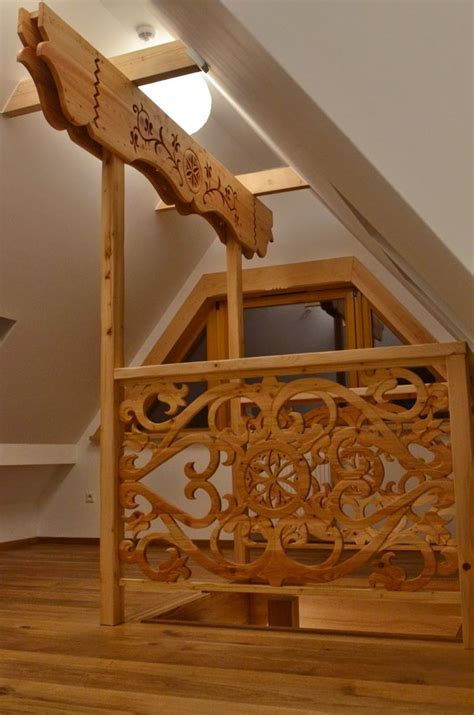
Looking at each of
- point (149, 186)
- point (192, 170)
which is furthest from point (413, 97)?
point (149, 186)

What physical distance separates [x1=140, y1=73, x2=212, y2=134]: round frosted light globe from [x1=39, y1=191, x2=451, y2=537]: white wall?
1.81 meters

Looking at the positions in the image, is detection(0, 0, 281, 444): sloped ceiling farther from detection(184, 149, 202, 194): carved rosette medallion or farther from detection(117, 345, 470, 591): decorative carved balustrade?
detection(117, 345, 470, 591): decorative carved balustrade

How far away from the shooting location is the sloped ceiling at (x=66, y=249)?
342 centimetres

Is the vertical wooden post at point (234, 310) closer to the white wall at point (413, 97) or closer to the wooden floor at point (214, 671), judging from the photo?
the wooden floor at point (214, 671)

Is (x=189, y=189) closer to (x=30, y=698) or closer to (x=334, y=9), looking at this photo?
(x=30, y=698)

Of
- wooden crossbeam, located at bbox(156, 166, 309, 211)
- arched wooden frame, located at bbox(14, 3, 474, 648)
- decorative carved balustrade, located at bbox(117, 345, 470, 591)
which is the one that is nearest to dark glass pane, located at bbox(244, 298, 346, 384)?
wooden crossbeam, located at bbox(156, 166, 309, 211)

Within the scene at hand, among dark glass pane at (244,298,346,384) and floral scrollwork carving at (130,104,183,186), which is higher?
floral scrollwork carving at (130,104,183,186)

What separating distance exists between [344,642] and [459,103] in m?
1.69

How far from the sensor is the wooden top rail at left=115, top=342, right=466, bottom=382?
2.15 m

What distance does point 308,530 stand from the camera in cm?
223

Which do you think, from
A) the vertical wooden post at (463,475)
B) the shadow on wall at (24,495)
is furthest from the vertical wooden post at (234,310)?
the shadow on wall at (24,495)

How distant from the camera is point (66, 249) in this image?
13.3 ft

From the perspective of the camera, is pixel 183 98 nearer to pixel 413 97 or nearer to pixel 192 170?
pixel 192 170

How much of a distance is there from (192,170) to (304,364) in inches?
48.5
